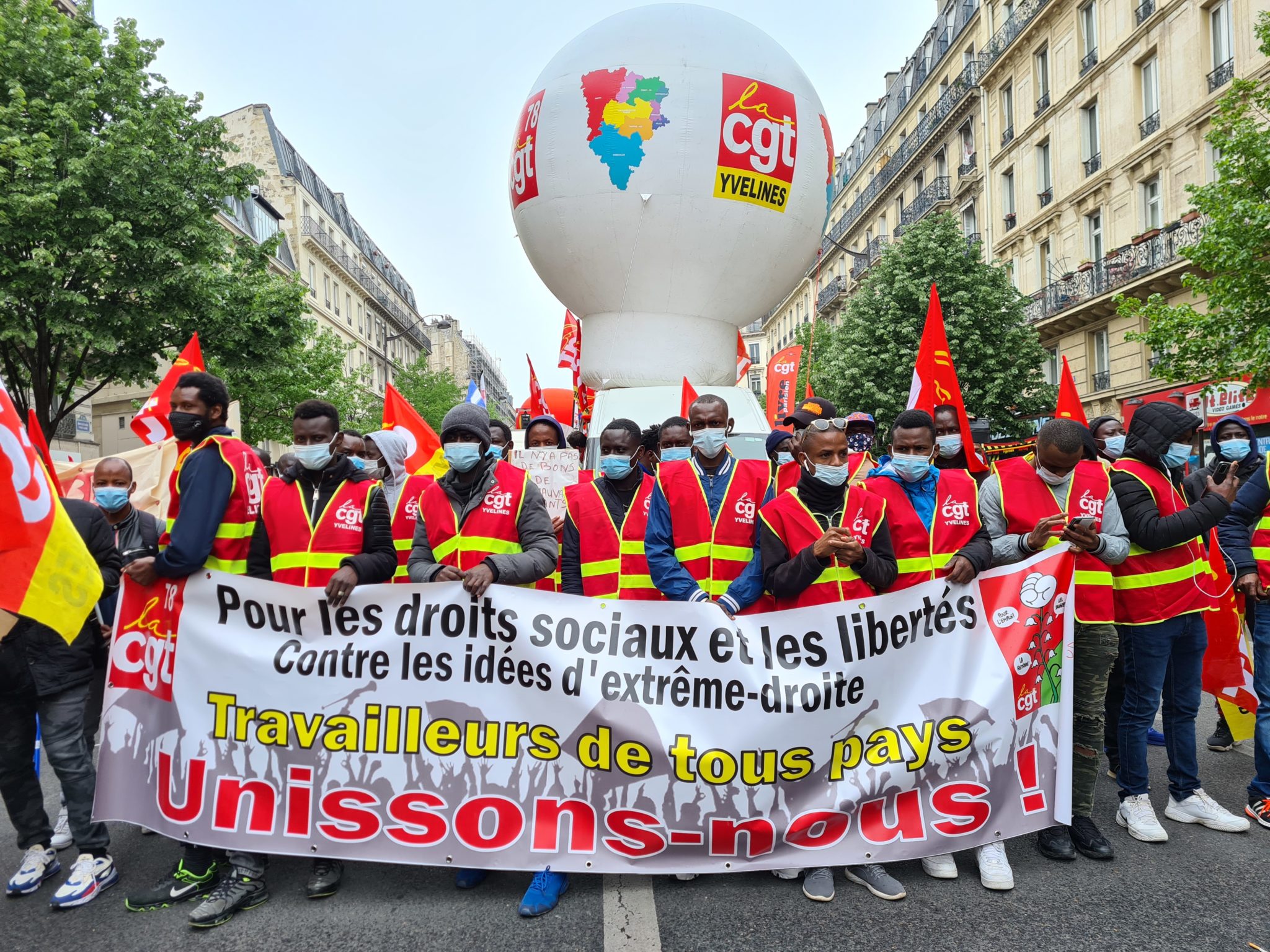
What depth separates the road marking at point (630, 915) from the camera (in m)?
3.21

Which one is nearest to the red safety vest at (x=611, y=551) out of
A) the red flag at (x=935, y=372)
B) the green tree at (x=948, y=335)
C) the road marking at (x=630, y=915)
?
the road marking at (x=630, y=915)

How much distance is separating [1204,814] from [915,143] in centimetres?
4036

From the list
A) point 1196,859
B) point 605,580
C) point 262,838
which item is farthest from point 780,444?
point 262,838

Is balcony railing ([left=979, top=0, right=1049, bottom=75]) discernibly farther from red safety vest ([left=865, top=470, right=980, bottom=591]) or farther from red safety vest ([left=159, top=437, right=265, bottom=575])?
red safety vest ([left=159, top=437, right=265, bottom=575])

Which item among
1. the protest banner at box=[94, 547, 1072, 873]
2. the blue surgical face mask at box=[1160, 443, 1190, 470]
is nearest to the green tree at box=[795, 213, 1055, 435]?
the blue surgical face mask at box=[1160, 443, 1190, 470]

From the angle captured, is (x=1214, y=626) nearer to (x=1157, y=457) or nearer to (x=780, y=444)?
(x=1157, y=457)

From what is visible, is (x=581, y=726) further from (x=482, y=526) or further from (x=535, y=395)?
(x=535, y=395)

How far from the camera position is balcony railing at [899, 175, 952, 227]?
3722cm

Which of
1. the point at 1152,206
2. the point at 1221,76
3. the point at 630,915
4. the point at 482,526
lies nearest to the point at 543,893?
the point at 630,915

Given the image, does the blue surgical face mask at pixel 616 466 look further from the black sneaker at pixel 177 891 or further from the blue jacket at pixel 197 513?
the black sneaker at pixel 177 891

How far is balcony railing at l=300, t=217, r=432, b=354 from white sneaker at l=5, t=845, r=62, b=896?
5053cm

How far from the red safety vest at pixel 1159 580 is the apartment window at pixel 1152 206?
23042mm

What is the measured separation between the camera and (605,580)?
15.7 ft

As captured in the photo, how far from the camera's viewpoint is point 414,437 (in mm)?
7500
